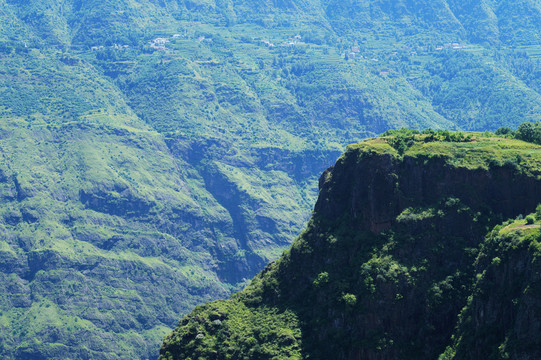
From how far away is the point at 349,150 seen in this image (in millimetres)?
123750

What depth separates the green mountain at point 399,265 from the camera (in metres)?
102

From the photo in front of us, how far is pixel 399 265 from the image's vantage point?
111 metres

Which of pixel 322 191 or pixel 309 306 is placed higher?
pixel 322 191

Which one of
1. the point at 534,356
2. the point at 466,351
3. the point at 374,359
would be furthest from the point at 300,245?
the point at 534,356

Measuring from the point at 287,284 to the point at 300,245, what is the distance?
17.3ft

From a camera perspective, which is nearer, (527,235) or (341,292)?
(527,235)

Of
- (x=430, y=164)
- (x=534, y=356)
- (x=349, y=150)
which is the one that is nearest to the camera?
(x=534, y=356)

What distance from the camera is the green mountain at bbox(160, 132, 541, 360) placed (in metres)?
102

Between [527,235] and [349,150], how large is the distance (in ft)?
108

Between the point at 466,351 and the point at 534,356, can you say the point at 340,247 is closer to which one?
the point at 466,351

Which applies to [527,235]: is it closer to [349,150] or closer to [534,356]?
[534,356]

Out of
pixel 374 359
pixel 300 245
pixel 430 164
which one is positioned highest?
pixel 430 164

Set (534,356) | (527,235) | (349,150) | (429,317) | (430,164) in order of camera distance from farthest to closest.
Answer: (349,150) → (430,164) → (429,317) → (527,235) → (534,356)

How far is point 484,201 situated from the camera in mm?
112312
